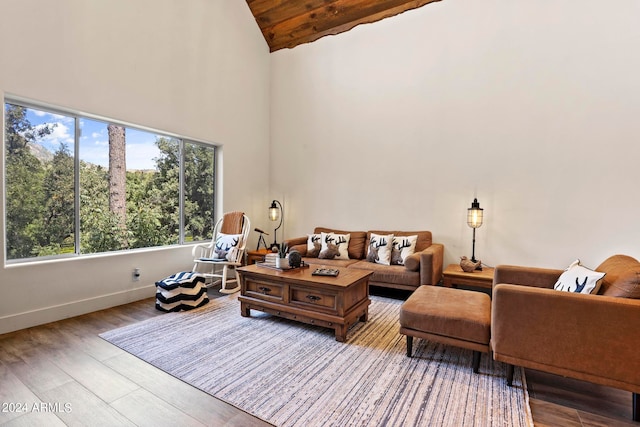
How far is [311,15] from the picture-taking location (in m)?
5.08

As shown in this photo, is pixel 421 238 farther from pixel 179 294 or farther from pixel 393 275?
pixel 179 294

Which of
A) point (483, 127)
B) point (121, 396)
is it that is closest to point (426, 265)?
point (483, 127)

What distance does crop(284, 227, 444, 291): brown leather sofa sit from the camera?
364 cm

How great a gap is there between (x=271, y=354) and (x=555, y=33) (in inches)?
187

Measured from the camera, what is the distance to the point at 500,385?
6.72 feet

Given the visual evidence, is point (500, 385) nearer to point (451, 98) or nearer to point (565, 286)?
point (565, 286)

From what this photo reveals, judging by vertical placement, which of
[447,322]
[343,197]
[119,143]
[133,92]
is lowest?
[447,322]

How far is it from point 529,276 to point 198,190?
437cm

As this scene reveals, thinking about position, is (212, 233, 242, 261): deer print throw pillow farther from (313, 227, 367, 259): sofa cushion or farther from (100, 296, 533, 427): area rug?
(313, 227, 367, 259): sofa cushion

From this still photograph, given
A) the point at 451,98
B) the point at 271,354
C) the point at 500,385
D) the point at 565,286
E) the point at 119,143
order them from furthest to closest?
the point at 451,98 → the point at 119,143 → the point at 271,354 → the point at 565,286 → the point at 500,385

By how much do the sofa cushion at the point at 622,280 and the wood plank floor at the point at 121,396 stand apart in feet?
2.32

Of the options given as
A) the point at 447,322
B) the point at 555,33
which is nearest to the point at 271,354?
the point at 447,322

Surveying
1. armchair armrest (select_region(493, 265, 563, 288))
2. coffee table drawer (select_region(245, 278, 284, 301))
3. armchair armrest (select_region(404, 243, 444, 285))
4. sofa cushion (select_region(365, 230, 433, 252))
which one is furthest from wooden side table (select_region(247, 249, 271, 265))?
armchair armrest (select_region(493, 265, 563, 288))

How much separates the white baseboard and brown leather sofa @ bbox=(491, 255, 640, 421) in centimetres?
387
